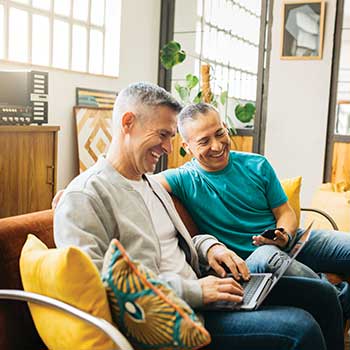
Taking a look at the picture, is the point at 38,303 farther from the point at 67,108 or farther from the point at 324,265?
the point at 67,108

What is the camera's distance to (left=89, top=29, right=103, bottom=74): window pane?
4430 mm

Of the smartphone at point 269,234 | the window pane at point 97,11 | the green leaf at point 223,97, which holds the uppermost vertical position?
the window pane at point 97,11

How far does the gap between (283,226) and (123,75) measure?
2.86 meters

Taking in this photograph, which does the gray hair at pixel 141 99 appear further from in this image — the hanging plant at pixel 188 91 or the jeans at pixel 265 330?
the hanging plant at pixel 188 91

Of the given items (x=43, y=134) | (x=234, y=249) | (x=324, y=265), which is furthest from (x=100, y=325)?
(x=43, y=134)

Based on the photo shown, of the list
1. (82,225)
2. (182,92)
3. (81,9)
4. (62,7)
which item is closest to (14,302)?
(82,225)

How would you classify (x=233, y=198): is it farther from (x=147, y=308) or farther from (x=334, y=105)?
(x=334, y=105)

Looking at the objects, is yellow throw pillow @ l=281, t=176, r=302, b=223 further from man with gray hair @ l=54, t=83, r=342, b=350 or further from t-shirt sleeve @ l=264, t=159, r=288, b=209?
man with gray hair @ l=54, t=83, r=342, b=350

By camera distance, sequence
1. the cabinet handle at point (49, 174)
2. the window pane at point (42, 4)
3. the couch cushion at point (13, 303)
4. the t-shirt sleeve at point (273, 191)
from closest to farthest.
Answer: the couch cushion at point (13, 303)
the t-shirt sleeve at point (273, 191)
the cabinet handle at point (49, 174)
the window pane at point (42, 4)

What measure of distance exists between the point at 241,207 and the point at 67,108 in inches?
88.7

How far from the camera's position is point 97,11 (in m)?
4.45

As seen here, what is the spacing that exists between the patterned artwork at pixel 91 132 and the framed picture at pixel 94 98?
46 millimetres

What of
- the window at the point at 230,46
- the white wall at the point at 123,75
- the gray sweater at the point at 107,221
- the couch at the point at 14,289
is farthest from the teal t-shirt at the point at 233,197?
the window at the point at 230,46

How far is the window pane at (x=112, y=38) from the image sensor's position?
15.0ft
